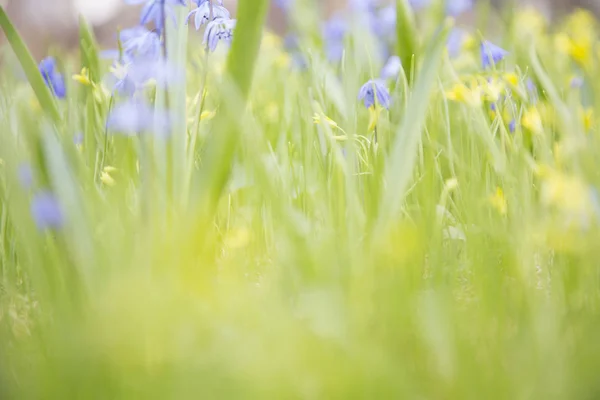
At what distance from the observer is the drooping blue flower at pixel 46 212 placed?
40.8 inches

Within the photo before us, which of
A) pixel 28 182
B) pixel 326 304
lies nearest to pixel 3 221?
pixel 28 182

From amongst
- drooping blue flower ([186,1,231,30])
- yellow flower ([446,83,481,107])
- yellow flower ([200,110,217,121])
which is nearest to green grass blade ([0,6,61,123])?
drooping blue flower ([186,1,231,30])

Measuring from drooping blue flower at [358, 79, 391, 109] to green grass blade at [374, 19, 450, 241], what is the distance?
0.43 m

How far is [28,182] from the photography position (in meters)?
1.22

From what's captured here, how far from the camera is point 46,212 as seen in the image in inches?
41.4

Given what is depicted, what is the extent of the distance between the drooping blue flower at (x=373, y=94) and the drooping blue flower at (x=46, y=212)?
0.75 m

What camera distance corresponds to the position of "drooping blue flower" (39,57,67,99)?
179 cm

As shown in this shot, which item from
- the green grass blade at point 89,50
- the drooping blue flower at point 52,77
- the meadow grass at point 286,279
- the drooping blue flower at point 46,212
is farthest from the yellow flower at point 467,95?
the drooping blue flower at point 52,77

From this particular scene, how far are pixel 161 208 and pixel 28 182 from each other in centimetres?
39

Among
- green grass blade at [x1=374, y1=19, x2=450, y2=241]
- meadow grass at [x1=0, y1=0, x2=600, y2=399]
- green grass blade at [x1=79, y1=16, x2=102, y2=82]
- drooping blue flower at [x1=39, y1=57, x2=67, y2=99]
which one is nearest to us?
meadow grass at [x1=0, y1=0, x2=600, y2=399]

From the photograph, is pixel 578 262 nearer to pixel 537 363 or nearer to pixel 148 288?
pixel 537 363

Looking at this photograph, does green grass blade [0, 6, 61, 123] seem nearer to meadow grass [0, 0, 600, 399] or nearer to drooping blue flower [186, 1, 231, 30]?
meadow grass [0, 0, 600, 399]

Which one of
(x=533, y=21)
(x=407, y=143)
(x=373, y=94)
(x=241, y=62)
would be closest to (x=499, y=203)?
(x=407, y=143)

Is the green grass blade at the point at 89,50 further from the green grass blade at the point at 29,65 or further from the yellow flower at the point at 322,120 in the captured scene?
the yellow flower at the point at 322,120
